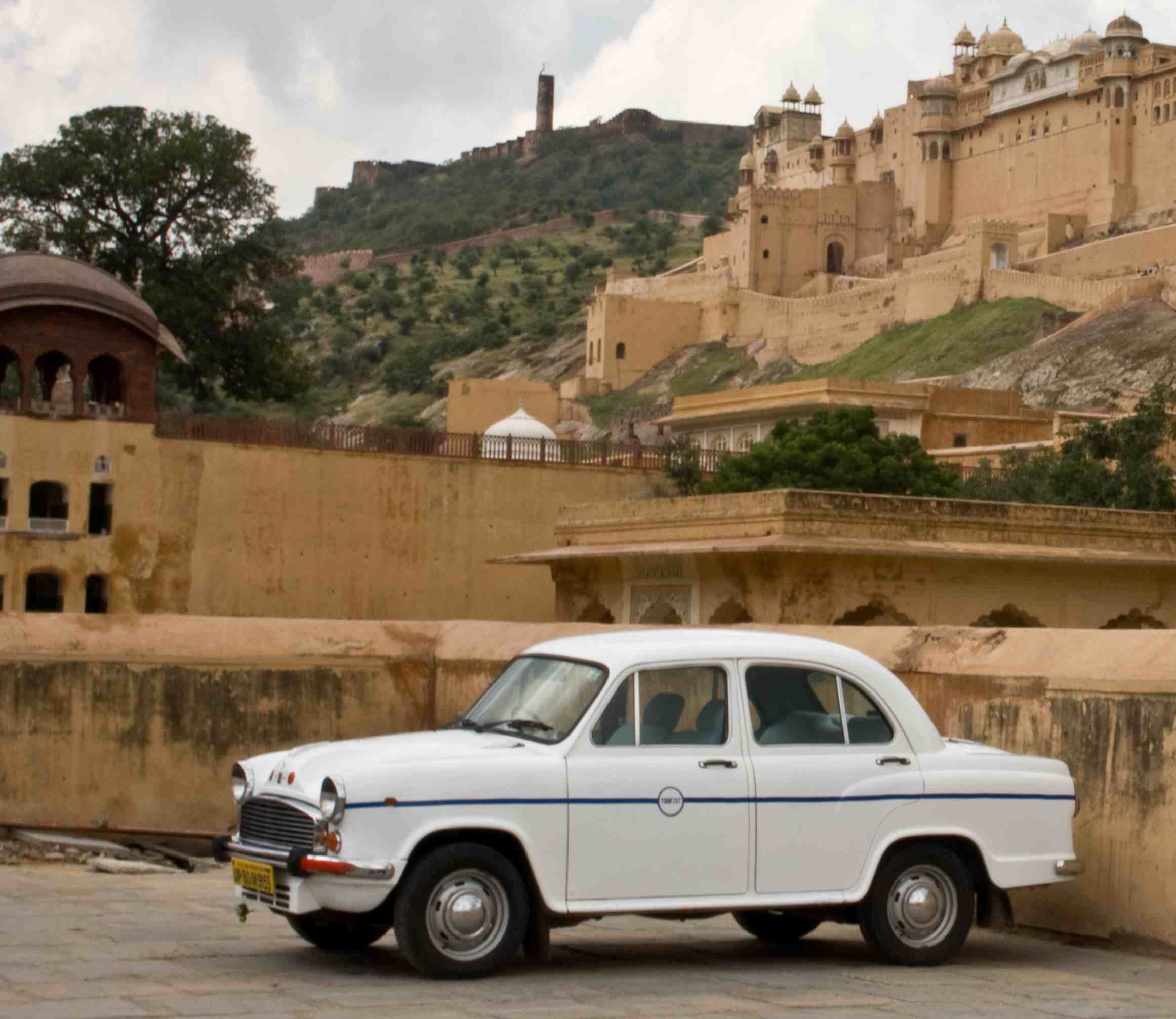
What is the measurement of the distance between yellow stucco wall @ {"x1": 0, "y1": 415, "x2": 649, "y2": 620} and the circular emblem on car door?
955 inches

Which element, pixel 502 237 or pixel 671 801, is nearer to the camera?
pixel 671 801

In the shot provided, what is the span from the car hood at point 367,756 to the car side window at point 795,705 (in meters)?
0.96

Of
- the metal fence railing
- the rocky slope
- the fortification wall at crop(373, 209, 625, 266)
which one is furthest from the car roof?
the fortification wall at crop(373, 209, 625, 266)

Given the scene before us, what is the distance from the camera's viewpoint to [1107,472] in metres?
33.7

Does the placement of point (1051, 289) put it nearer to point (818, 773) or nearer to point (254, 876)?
point (818, 773)

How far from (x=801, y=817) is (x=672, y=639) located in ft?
2.96

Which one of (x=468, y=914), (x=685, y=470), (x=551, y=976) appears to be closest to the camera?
(x=468, y=914)

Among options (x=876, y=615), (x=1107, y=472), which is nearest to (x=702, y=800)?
(x=876, y=615)

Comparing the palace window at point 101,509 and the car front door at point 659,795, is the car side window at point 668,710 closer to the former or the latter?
the car front door at point 659,795

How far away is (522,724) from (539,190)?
148075 mm

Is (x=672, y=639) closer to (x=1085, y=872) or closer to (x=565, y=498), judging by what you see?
(x=1085, y=872)

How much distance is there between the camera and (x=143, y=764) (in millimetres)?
13078

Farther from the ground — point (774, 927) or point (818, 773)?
point (818, 773)

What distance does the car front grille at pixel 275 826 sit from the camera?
754 centimetres
